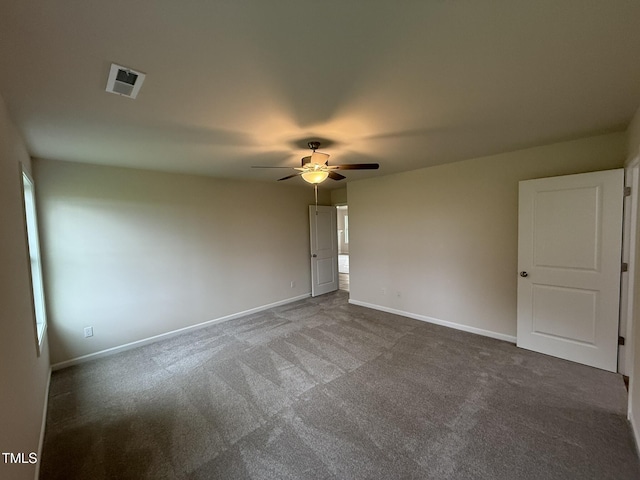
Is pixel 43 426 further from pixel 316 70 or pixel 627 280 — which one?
pixel 627 280

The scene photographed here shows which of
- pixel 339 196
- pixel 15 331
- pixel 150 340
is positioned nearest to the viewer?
pixel 15 331

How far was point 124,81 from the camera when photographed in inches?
59.7

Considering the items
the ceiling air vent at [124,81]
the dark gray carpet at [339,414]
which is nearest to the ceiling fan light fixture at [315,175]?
the ceiling air vent at [124,81]

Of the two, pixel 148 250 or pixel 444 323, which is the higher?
pixel 148 250

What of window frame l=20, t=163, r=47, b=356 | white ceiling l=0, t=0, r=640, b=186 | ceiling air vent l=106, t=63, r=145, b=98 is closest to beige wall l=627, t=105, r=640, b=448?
white ceiling l=0, t=0, r=640, b=186

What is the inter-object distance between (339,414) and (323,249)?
405 centimetres

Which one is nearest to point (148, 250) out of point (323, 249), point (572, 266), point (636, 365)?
point (323, 249)

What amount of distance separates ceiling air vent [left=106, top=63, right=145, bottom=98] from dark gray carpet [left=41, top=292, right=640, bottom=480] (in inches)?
95.2

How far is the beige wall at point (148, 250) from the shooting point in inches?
120

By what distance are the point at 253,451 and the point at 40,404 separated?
5.83 ft

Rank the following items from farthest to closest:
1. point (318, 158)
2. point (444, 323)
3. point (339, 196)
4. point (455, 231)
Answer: point (339, 196), point (444, 323), point (455, 231), point (318, 158)

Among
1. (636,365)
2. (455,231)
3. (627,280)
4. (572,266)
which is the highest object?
(455,231)

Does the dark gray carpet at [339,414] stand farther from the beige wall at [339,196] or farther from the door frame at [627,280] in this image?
the beige wall at [339,196]

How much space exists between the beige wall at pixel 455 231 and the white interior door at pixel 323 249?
41.9 inches
